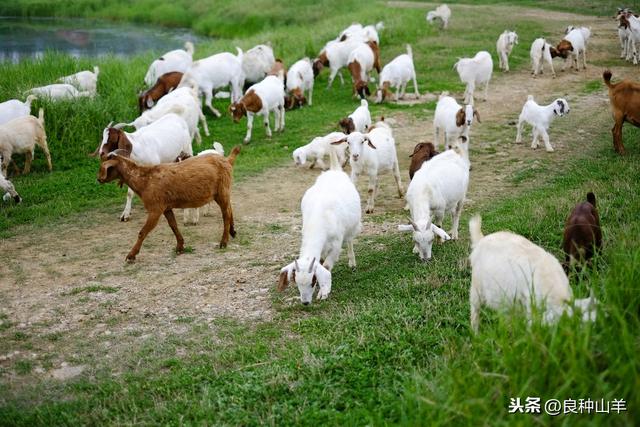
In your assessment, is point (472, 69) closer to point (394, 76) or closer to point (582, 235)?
point (394, 76)

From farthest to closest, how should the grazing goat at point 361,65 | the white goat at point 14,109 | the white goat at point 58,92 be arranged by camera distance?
the grazing goat at point 361,65
the white goat at point 58,92
the white goat at point 14,109

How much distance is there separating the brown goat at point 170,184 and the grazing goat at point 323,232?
1511 mm

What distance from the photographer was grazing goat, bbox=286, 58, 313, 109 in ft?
52.4

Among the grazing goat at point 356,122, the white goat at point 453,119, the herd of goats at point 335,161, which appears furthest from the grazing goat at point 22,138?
the white goat at point 453,119

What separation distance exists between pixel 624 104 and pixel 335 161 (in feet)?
16.7

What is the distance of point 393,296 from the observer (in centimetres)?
602

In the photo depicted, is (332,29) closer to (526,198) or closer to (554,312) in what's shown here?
(526,198)

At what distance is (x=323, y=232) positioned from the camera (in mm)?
6516

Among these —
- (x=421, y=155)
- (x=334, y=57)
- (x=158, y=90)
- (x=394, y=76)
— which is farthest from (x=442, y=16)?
(x=421, y=155)

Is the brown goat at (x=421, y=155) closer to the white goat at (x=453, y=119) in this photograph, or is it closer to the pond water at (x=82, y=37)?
the white goat at (x=453, y=119)

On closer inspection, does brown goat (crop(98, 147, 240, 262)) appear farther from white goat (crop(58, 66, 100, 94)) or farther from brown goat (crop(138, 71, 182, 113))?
white goat (crop(58, 66, 100, 94))

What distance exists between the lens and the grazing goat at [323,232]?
619 cm

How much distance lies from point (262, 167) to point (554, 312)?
26.7 ft

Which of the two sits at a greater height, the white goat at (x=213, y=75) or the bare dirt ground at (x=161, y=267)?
the white goat at (x=213, y=75)
